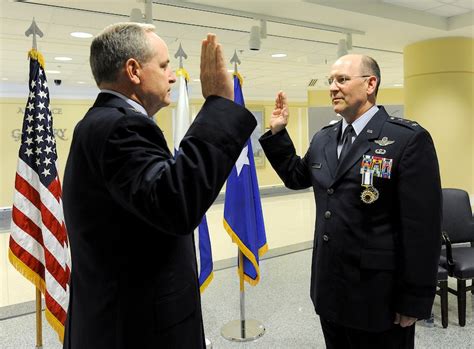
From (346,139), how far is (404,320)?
791 millimetres

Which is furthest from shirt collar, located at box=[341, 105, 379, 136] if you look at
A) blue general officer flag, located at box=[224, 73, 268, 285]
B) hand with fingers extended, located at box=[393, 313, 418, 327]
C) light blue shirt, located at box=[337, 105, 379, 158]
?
blue general officer flag, located at box=[224, 73, 268, 285]

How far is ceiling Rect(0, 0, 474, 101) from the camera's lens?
401 cm

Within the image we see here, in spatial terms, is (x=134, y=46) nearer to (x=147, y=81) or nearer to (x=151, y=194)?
(x=147, y=81)

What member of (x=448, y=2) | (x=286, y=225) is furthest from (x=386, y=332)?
(x=286, y=225)

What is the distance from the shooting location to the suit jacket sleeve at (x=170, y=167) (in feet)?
2.76

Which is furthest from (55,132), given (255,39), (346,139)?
(346,139)

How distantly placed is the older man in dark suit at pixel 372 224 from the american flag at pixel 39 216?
5.27ft

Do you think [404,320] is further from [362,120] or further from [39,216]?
[39,216]

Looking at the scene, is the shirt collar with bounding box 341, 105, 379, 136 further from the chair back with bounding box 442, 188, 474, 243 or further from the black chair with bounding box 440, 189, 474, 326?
the chair back with bounding box 442, 188, 474, 243

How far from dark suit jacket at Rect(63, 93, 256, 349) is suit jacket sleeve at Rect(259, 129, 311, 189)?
1.07 m

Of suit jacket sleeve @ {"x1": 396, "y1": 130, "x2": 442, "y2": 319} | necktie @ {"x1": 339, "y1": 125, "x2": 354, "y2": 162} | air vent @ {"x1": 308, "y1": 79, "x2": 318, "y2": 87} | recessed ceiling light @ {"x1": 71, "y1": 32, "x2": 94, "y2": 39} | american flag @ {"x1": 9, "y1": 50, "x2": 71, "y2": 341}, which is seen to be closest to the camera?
suit jacket sleeve @ {"x1": 396, "y1": 130, "x2": 442, "y2": 319}

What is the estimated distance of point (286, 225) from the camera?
290 inches

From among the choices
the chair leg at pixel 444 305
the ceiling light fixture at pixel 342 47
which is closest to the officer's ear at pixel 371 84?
the chair leg at pixel 444 305

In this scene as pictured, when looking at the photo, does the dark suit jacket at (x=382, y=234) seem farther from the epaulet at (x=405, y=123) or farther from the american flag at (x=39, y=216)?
the american flag at (x=39, y=216)
